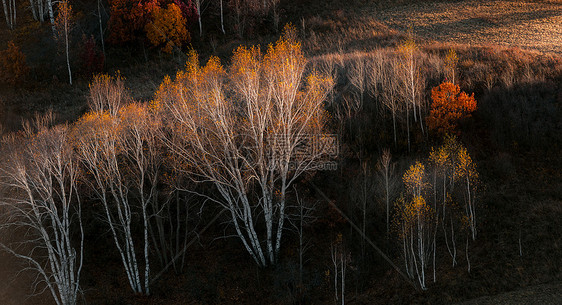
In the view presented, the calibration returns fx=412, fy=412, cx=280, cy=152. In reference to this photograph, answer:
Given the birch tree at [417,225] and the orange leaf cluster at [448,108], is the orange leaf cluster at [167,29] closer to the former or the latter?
the orange leaf cluster at [448,108]

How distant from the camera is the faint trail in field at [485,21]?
45.0m

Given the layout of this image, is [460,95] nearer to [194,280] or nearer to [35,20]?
[194,280]

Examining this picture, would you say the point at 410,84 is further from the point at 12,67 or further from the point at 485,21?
the point at 12,67

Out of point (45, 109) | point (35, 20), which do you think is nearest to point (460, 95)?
point (45, 109)

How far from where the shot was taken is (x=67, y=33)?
157ft

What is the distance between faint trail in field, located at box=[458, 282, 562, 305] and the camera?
1920 centimetres

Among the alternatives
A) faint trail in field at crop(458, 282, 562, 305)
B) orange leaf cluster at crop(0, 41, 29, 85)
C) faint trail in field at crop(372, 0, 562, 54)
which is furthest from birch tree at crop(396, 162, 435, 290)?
orange leaf cluster at crop(0, 41, 29, 85)

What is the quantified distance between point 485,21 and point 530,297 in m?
42.3

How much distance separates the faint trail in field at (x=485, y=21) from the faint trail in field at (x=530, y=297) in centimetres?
2884

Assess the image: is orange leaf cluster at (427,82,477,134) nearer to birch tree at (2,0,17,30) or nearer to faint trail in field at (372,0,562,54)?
faint trail in field at (372,0,562,54)

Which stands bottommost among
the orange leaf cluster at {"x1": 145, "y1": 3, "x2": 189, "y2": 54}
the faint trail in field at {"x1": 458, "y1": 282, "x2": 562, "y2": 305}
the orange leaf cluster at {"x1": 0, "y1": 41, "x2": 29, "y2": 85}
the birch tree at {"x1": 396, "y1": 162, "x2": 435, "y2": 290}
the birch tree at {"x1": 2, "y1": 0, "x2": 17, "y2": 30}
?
the faint trail in field at {"x1": 458, "y1": 282, "x2": 562, "y2": 305}

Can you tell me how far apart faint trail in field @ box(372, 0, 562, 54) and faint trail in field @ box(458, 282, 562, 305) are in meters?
28.8

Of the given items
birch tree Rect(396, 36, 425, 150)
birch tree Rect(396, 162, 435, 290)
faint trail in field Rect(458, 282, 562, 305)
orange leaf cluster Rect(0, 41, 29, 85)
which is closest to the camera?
faint trail in field Rect(458, 282, 562, 305)

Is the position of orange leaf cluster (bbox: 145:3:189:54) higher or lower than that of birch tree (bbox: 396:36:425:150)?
higher
